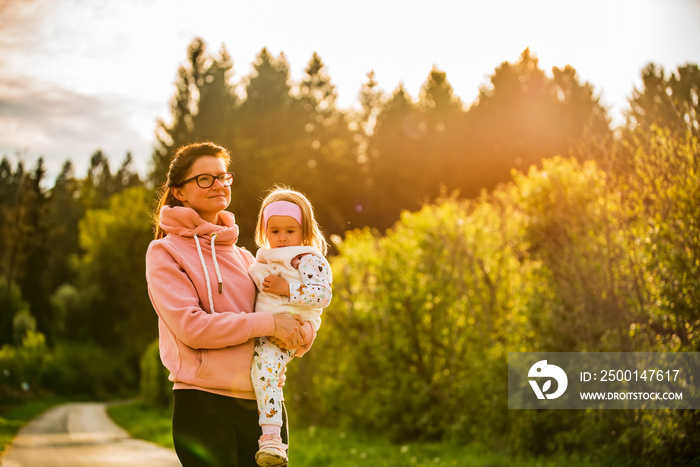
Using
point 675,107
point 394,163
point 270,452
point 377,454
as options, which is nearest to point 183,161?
point 270,452

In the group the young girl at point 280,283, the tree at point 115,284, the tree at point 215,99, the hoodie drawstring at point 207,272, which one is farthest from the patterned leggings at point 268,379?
the tree at point 115,284

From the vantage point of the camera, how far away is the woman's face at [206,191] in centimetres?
299

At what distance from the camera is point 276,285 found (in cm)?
288

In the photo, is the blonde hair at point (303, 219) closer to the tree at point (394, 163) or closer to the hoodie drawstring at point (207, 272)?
the hoodie drawstring at point (207, 272)

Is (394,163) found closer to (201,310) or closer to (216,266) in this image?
(216,266)

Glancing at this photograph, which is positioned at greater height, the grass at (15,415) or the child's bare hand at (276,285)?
the child's bare hand at (276,285)

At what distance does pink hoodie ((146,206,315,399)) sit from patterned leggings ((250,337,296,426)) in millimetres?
34

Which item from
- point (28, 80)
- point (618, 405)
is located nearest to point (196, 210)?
point (618, 405)

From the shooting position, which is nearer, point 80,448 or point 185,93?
point 80,448

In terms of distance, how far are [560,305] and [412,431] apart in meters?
4.26

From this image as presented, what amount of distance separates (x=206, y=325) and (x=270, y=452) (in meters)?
0.54

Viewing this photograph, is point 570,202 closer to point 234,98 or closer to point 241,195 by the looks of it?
point 241,195
